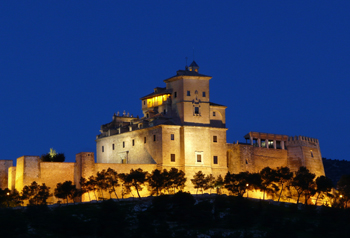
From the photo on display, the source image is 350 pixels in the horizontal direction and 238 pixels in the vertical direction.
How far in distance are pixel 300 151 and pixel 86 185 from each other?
29.0 m

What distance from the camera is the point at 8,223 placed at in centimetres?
5050

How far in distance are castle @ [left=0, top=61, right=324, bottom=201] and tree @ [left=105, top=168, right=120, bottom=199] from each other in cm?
150

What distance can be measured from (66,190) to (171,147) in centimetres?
1326

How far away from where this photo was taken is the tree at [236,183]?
221 ft

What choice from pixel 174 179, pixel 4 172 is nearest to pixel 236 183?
pixel 174 179

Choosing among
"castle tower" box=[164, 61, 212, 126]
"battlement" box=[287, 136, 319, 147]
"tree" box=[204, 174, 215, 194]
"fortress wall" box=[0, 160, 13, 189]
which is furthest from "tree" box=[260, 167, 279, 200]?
"fortress wall" box=[0, 160, 13, 189]

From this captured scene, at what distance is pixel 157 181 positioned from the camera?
65.8 meters

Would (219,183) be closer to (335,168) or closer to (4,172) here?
(4,172)

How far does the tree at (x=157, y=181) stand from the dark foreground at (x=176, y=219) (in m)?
3.55

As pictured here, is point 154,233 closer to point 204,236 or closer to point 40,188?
point 204,236

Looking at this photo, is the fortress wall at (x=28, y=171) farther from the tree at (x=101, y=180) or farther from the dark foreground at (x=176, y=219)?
the dark foreground at (x=176, y=219)

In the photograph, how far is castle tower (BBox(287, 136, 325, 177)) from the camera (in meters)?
81.8

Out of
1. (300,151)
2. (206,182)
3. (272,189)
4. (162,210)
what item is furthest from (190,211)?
(300,151)

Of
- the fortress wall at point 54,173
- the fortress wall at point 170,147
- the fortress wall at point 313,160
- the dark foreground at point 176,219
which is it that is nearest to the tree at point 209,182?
the fortress wall at point 170,147
